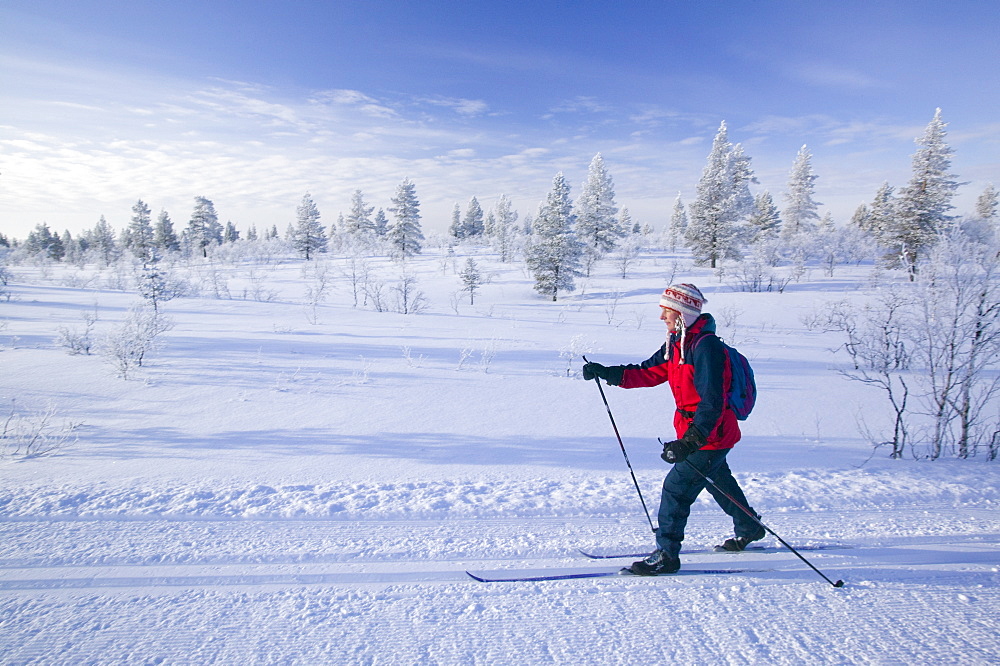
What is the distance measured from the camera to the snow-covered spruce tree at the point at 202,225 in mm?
51031

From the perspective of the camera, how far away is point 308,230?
48.6 meters

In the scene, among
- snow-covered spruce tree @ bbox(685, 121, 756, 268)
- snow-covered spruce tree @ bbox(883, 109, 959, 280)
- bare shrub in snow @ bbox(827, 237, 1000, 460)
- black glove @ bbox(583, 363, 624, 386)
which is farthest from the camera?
snow-covered spruce tree @ bbox(685, 121, 756, 268)

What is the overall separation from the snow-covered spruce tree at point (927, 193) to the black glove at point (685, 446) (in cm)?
3443

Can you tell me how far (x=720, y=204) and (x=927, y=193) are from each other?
467 inches

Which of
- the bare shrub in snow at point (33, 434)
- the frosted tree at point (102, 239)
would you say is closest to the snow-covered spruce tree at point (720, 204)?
the bare shrub in snow at point (33, 434)

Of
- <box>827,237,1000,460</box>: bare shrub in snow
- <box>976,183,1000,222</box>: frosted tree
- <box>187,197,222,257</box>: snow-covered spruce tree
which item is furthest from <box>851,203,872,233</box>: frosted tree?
<box>187,197,222,257</box>: snow-covered spruce tree

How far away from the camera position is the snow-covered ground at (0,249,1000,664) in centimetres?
240

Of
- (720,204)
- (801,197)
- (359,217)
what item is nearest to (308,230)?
(359,217)

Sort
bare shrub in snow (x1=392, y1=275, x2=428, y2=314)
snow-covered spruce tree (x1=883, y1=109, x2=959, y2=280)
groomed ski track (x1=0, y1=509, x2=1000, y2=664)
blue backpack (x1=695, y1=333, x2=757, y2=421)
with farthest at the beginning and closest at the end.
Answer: snow-covered spruce tree (x1=883, y1=109, x2=959, y2=280) → bare shrub in snow (x1=392, y1=275, x2=428, y2=314) → blue backpack (x1=695, y1=333, x2=757, y2=421) → groomed ski track (x1=0, y1=509, x2=1000, y2=664)

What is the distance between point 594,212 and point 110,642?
41514mm

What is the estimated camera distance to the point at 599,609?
263 cm

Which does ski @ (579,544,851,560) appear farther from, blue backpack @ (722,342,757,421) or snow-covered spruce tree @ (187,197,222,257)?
snow-covered spruce tree @ (187,197,222,257)

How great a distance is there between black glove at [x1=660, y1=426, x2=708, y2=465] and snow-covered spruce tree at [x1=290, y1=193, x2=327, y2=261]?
50.4 m

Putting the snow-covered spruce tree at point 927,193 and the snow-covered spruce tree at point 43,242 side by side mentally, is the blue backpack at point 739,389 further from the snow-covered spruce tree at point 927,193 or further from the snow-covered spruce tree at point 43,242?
the snow-covered spruce tree at point 43,242
